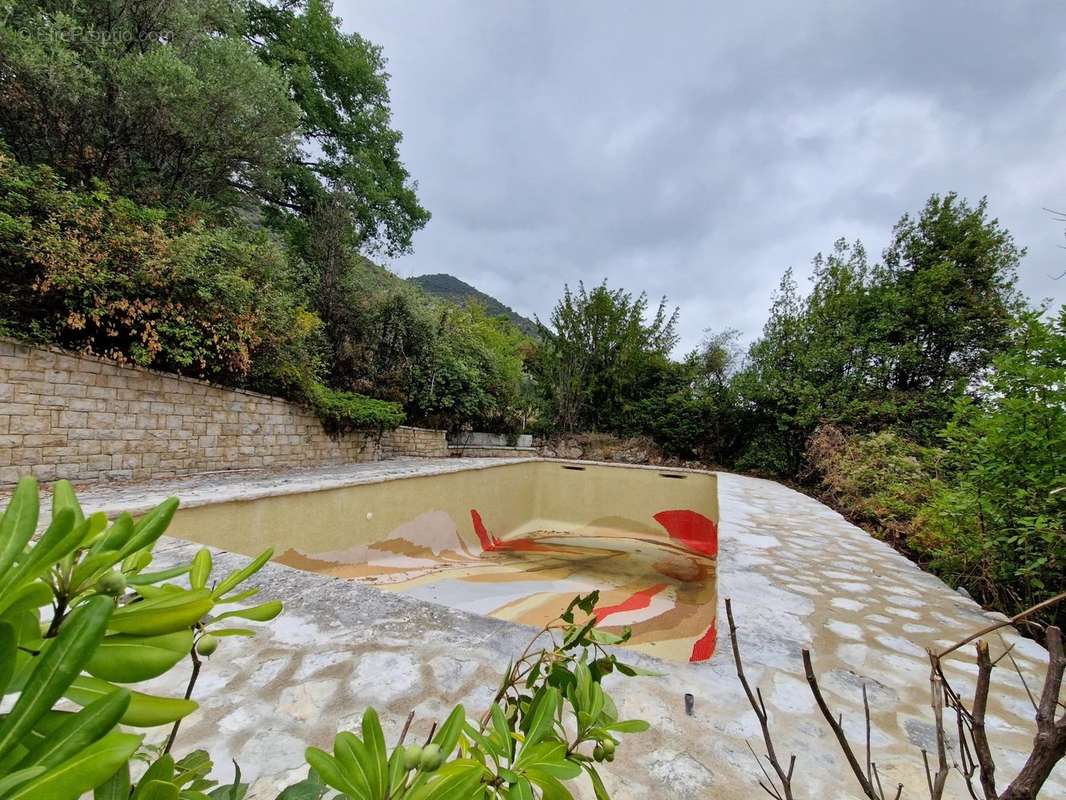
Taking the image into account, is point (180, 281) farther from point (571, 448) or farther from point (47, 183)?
point (571, 448)

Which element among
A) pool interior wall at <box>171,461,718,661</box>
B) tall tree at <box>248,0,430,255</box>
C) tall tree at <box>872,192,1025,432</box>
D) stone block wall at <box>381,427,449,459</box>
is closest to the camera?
pool interior wall at <box>171,461,718,661</box>

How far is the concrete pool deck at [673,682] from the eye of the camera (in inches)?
45.7

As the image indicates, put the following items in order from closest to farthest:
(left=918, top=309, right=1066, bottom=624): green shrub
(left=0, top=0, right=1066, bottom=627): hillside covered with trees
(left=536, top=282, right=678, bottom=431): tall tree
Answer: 1. (left=918, top=309, right=1066, bottom=624): green shrub
2. (left=0, top=0, right=1066, bottom=627): hillside covered with trees
3. (left=536, top=282, right=678, bottom=431): tall tree

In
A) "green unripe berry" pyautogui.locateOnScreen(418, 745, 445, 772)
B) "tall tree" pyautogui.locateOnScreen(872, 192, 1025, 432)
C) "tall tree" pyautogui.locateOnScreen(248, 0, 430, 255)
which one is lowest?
"green unripe berry" pyautogui.locateOnScreen(418, 745, 445, 772)

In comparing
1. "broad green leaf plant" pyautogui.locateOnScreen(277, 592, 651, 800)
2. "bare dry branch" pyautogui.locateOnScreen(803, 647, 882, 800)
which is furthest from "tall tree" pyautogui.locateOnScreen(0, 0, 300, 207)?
"bare dry branch" pyautogui.locateOnScreen(803, 647, 882, 800)

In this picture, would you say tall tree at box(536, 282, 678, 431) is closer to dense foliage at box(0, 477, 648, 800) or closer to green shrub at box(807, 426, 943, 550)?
green shrub at box(807, 426, 943, 550)

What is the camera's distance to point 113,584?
35 cm

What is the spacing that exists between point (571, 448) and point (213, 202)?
342 inches

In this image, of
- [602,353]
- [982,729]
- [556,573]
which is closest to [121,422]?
[556,573]

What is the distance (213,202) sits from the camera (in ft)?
20.8

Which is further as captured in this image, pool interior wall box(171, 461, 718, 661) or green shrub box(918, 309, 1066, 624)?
pool interior wall box(171, 461, 718, 661)

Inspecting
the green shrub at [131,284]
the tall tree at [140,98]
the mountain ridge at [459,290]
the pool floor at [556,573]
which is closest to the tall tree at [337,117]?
the tall tree at [140,98]

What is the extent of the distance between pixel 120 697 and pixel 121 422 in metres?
5.57

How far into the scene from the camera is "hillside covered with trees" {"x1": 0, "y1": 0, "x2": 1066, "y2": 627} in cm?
277
